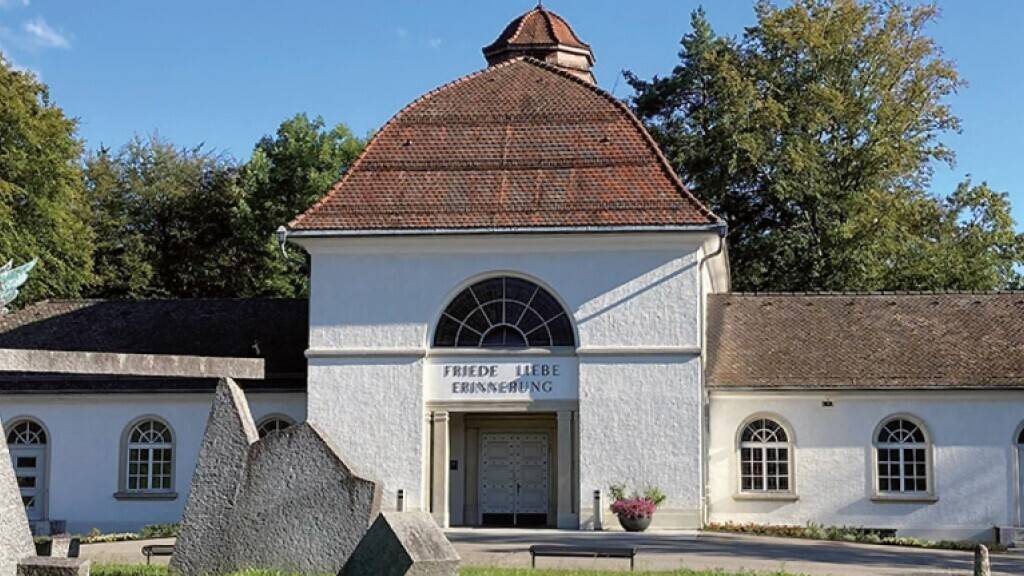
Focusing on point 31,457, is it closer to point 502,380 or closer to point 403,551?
point 502,380

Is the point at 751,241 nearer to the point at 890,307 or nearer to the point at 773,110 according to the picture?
the point at 773,110

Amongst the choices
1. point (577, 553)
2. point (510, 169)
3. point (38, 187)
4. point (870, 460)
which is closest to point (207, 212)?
point (38, 187)

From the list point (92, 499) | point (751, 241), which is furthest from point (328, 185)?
point (92, 499)

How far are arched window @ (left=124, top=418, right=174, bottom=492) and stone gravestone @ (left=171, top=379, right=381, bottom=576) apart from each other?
16.1 meters

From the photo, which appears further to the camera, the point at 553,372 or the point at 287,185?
the point at 287,185

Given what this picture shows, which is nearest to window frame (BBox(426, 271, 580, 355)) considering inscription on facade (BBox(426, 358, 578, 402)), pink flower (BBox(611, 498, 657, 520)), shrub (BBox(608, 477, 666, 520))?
inscription on facade (BBox(426, 358, 578, 402))

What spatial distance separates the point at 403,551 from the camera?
12938 millimetres

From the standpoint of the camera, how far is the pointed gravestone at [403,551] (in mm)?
12921

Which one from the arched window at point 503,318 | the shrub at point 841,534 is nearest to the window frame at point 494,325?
the arched window at point 503,318

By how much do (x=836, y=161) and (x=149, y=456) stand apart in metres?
22.8

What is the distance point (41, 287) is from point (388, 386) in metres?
16.6

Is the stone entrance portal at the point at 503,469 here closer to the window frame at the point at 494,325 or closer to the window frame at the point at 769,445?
the window frame at the point at 494,325

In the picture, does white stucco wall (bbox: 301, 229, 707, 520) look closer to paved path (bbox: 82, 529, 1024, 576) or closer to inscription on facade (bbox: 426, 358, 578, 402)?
inscription on facade (bbox: 426, 358, 578, 402)

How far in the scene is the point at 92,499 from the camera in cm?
3136
